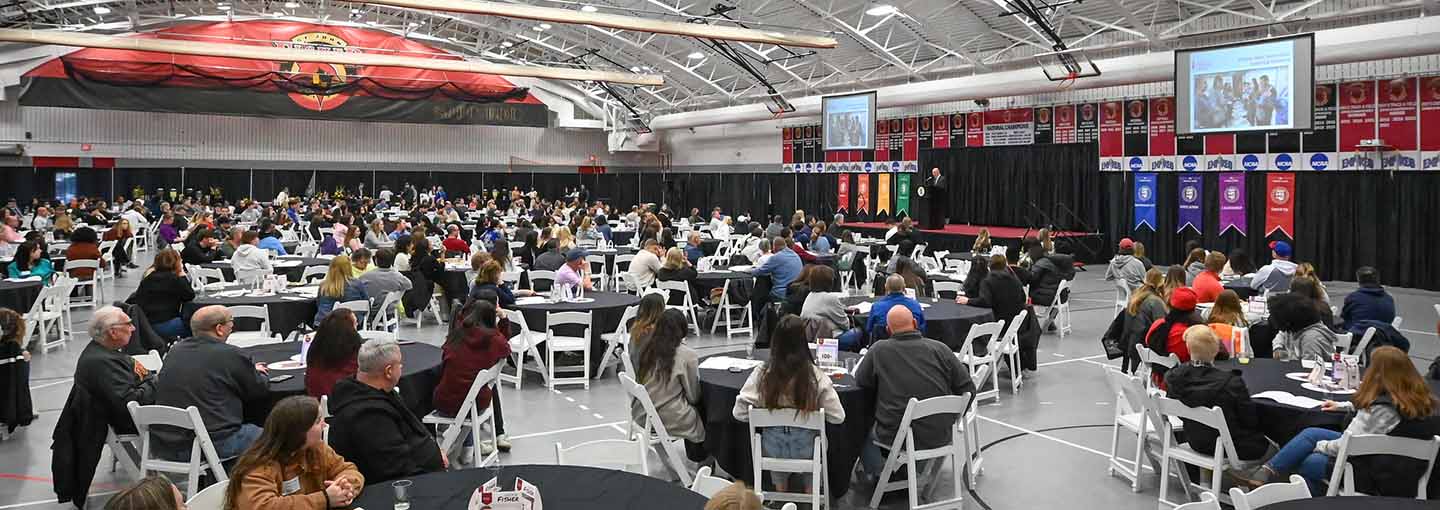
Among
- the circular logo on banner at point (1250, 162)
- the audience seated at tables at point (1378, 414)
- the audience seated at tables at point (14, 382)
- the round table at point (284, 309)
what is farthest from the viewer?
the circular logo on banner at point (1250, 162)

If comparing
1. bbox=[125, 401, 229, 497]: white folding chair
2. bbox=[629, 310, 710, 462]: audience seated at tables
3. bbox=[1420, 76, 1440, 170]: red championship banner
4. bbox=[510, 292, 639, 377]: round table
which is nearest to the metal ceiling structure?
bbox=[1420, 76, 1440, 170]: red championship banner

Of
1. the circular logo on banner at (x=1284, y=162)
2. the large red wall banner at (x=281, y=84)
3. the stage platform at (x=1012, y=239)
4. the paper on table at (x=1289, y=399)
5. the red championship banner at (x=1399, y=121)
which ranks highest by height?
the large red wall banner at (x=281, y=84)

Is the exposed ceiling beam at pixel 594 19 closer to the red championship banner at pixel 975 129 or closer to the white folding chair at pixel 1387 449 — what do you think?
the red championship banner at pixel 975 129

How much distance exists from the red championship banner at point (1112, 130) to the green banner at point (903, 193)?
18.3ft

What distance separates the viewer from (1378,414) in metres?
4.20

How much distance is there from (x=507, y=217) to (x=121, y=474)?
1889cm

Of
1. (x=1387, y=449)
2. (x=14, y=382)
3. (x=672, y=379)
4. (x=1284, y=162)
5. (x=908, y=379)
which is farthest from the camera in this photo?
(x=1284, y=162)

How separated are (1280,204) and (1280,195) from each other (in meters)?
0.15

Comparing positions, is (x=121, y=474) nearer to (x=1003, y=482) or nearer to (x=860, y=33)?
(x=1003, y=482)

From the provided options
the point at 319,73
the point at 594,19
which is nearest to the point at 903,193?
the point at 594,19

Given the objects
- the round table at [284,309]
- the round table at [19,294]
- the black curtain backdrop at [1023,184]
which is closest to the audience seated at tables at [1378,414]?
the round table at [284,309]

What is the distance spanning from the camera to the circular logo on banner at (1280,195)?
55.1 feet

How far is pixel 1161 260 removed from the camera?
63.1 ft

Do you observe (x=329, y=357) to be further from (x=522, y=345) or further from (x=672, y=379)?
(x=522, y=345)
